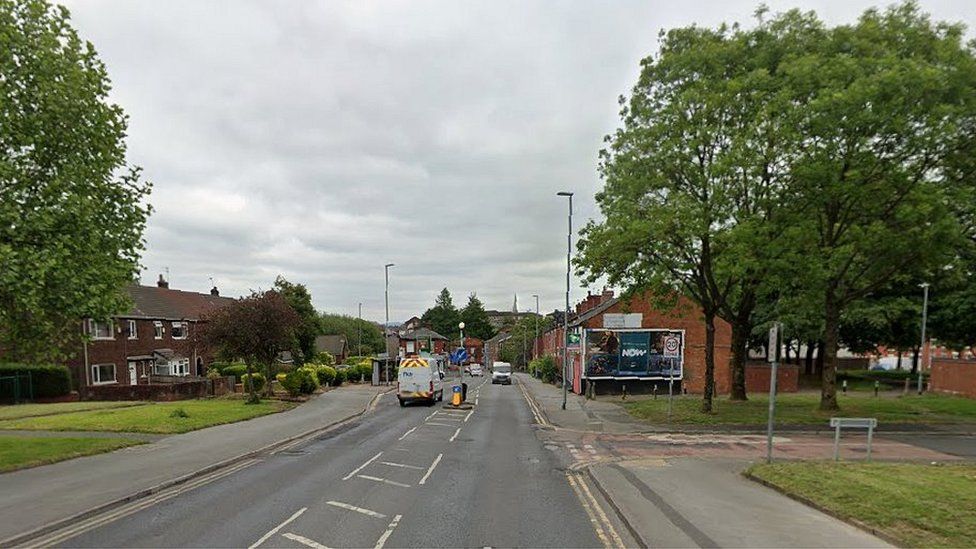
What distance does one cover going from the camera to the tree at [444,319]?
153 m

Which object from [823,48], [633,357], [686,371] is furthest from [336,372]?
[823,48]

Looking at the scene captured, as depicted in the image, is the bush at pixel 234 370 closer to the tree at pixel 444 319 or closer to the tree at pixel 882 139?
the tree at pixel 882 139

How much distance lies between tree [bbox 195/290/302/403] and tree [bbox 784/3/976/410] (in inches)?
931

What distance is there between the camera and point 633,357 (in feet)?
120

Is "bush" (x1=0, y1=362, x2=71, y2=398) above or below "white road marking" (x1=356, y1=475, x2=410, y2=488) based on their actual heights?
below

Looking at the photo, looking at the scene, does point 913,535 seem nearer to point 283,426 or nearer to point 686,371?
point 283,426

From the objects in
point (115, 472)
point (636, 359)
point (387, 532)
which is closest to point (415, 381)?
point (636, 359)

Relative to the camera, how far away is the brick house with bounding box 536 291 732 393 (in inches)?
1431

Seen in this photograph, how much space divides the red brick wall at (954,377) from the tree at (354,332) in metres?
75.9

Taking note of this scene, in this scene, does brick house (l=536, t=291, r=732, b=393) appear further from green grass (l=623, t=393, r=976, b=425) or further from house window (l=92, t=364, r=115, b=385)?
house window (l=92, t=364, r=115, b=385)

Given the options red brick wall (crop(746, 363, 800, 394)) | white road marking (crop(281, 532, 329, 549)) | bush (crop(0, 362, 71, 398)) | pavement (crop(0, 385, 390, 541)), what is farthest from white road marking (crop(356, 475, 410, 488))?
red brick wall (crop(746, 363, 800, 394))

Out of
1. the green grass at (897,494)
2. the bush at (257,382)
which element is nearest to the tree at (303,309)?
the bush at (257,382)

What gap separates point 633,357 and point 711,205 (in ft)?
54.8

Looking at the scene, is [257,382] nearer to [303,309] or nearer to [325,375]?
[325,375]
